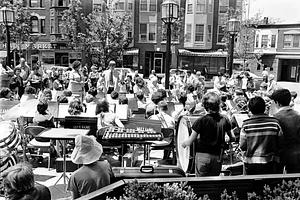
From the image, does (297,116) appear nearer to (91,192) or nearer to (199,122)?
(199,122)

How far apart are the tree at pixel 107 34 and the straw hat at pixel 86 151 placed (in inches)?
1120

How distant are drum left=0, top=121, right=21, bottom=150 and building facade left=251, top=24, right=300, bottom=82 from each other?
42.0 metres

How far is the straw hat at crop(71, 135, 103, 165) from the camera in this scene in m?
3.64

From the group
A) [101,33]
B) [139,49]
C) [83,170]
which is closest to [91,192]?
[83,170]

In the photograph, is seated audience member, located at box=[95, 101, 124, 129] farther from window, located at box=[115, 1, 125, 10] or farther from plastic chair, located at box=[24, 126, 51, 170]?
window, located at box=[115, 1, 125, 10]

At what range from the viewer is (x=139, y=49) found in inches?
1532

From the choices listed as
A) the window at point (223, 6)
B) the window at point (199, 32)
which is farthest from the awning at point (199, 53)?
the window at point (223, 6)

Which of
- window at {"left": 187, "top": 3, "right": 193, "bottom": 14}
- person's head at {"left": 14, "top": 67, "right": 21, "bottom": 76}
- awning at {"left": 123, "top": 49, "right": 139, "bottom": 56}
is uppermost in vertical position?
window at {"left": 187, "top": 3, "right": 193, "bottom": 14}

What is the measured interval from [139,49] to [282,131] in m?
35.2

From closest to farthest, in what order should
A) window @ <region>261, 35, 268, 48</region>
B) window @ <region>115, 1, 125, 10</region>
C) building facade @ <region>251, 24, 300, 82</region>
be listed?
window @ <region>115, 1, 125, 10</region> < building facade @ <region>251, 24, 300, 82</region> < window @ <region>261, 35, 268, 48</region>

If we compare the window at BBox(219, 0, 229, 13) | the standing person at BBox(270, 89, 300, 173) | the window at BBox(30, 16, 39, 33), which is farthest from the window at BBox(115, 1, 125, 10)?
the standing person at BBox(270, 89, 300, 173)

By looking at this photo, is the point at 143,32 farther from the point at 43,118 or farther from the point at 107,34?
the point at 43,118

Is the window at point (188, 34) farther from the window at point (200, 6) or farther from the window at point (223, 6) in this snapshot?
the window at point (223, 6)

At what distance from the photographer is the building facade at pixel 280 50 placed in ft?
144
